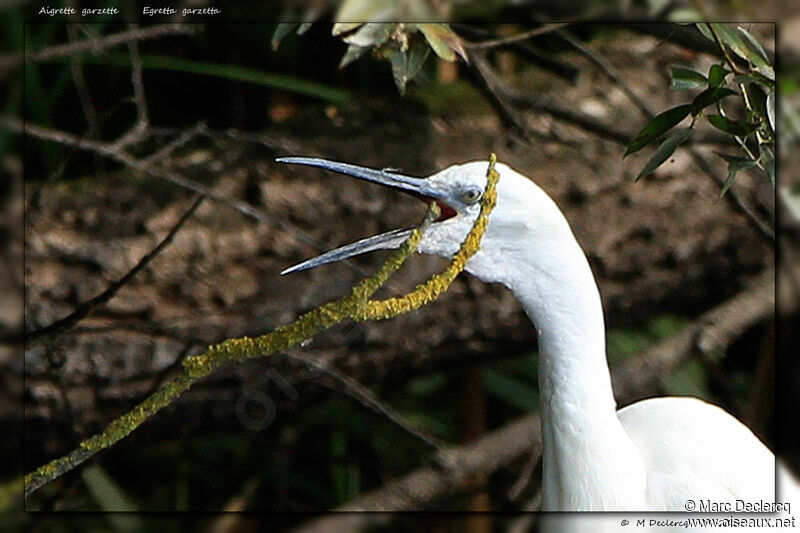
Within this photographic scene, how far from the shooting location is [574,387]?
790 millimetres

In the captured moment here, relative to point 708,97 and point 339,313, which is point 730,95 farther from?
point 339,313

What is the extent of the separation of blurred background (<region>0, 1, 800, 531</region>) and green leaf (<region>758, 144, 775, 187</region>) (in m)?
0.12

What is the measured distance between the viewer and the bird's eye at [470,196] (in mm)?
737

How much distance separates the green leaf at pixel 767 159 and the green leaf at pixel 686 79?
0.07 meters

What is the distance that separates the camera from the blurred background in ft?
3.76

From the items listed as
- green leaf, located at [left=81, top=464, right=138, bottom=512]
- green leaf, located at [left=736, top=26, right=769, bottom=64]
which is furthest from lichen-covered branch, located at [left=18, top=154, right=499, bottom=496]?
green leaf, located at [left=81, top=464, right=138, bottom=512]

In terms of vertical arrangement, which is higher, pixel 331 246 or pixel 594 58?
pixel 594 58

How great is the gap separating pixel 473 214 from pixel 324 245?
507 mm

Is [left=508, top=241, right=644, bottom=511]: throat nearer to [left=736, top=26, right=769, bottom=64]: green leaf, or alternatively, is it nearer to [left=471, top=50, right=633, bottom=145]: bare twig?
[left=736, top=26, right=769, bottom=64]: green leaf

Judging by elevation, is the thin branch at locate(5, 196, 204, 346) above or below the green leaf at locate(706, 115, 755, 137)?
below

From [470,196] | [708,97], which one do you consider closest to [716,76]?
[708,97]

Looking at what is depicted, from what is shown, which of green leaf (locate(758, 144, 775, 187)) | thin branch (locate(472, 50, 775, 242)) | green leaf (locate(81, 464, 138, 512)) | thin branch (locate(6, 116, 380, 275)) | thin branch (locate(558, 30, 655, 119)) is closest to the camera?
green leaf (locate(758, 144, 775, 187))

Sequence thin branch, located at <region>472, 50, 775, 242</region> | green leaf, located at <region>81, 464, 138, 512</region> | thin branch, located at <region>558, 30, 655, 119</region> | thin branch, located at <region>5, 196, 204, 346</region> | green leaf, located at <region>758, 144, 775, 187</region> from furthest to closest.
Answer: green leaf, located at <region>81, 464, 138, 512</region> → thin branch, located at <region>472, 50, 775, 242</region> → thin branch, located at <region>558, 30, 655, 119</region> → thin branch, located at <region>5, 196, 204, 346</region> → green leaf, located at <region>758, 144, 775, 187</region>

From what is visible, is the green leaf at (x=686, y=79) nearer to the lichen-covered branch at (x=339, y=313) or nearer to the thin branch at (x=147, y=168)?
the lichen-covered branch at (x=339, y=313)
